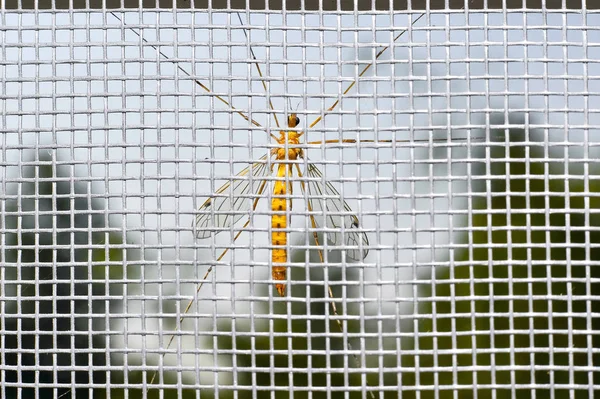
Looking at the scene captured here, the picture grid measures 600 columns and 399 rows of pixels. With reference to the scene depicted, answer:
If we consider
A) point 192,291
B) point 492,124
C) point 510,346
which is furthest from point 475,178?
point 192,291

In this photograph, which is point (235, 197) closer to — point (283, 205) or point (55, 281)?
point (283, 205)

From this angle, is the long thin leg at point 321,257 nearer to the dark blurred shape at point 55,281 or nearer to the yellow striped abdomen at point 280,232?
the yellow striped abdomen at point 280,232

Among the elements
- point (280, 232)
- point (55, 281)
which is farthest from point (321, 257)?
point (55, 281)

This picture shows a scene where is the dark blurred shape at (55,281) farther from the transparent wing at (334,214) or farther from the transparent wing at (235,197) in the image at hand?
the transparent wing at (334,214)

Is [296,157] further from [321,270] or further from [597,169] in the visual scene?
[597,169]

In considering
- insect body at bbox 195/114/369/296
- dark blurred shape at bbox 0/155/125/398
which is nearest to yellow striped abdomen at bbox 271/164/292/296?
insect body at bbox 195/114/369/296

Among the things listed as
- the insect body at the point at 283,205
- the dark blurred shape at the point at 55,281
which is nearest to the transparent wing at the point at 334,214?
the insect body at the point at 283,205
